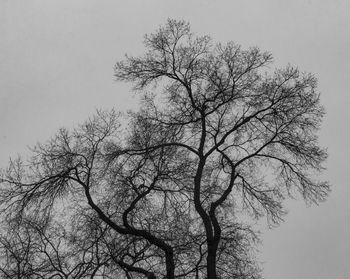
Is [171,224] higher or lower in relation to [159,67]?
lower

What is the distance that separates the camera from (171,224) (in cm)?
1662

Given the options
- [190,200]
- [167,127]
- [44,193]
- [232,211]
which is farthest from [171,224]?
[44,193]

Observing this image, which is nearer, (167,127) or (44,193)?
(44,193)

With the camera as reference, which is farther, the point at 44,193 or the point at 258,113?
the point at 258,113

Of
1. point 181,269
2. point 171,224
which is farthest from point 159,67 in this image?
point 181,269

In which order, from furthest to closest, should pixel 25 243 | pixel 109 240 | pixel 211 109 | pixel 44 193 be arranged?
pixel 25 243 → pixel 109 240 → pixel 211 109 → pixel 44 193

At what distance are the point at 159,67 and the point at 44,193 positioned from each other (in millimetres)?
5306

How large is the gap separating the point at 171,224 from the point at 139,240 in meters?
1.15

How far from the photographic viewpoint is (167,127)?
16250 mm

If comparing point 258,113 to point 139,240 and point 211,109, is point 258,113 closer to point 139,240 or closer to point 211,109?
point 211,109

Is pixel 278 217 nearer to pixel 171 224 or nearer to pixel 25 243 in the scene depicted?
pixel 171 224

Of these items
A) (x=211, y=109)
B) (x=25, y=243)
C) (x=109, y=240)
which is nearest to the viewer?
(x=211, y=109)

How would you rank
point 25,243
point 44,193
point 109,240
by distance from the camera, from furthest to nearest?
point 25,243, point 109,240, point 44,193

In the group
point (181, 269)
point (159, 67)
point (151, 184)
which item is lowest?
point (181, 269)
